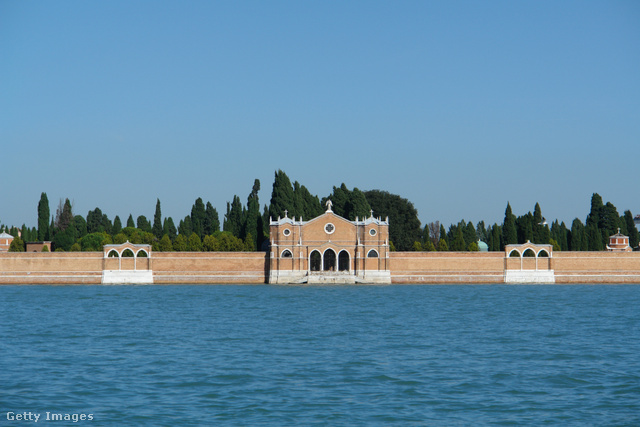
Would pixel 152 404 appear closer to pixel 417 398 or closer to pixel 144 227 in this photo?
pixel 417 398

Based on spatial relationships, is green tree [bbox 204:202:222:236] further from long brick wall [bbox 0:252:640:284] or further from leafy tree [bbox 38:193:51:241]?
long brick wall [bbox 0:252:640:284]

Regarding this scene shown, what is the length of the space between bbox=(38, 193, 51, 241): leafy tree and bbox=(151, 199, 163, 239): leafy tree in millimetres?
8327

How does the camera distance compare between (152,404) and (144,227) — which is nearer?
(152,404)

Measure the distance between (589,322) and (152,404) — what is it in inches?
736

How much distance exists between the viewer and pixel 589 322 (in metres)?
28.4

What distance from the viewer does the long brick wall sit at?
48500 mm

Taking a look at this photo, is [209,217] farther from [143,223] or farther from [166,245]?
[166,245]

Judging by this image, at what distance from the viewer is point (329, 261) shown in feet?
165

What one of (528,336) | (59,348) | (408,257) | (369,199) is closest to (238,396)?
(59,348)

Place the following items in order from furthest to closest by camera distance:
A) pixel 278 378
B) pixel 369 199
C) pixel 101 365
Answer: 1. pixel 369 199
2. pixel 101 365
3. pixel 278 378

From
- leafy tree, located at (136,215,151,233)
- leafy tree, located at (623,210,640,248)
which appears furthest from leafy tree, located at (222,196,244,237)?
leafy tree, located at (623,210,640,248)

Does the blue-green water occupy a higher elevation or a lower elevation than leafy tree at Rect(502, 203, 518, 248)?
lower
